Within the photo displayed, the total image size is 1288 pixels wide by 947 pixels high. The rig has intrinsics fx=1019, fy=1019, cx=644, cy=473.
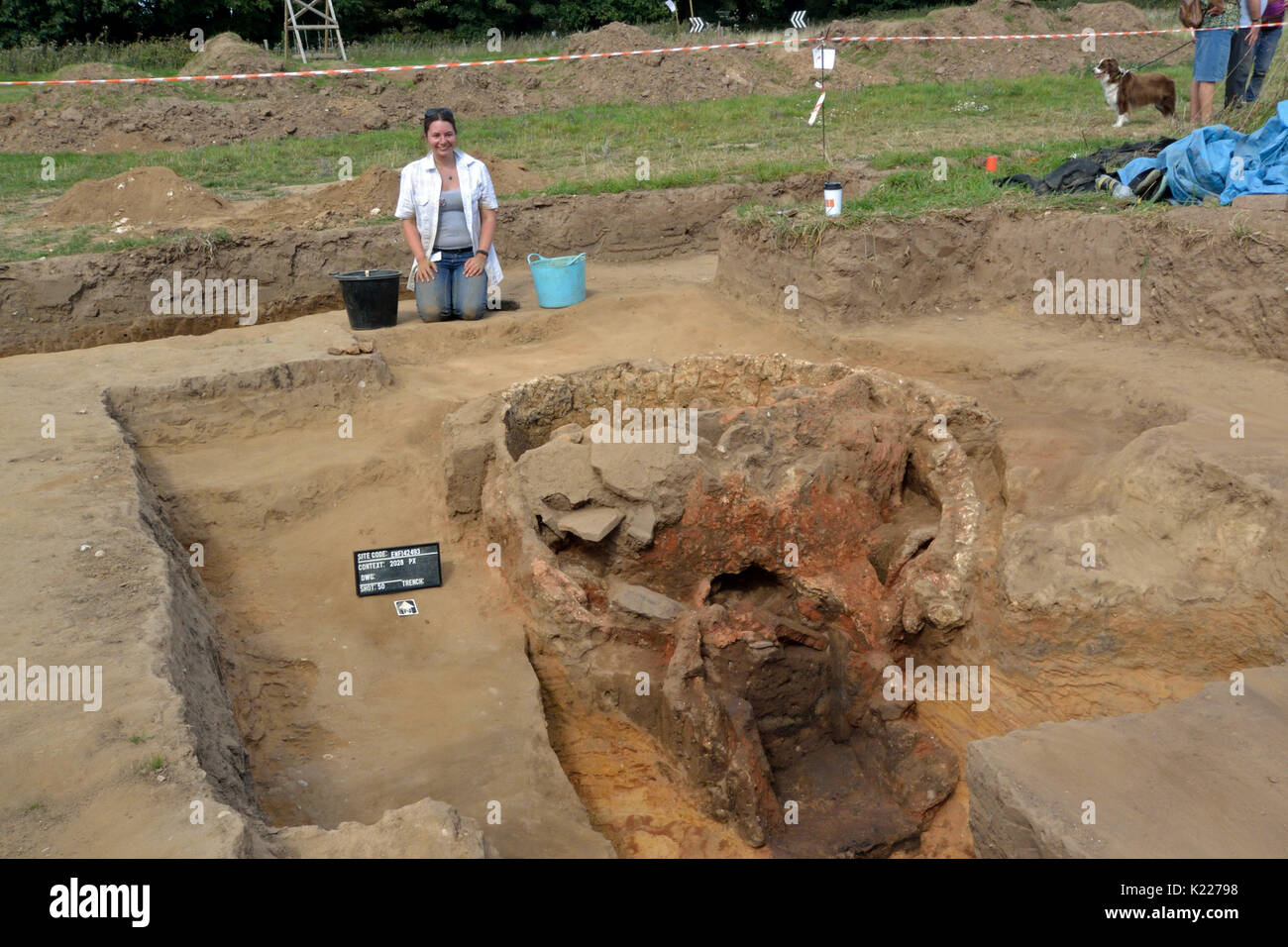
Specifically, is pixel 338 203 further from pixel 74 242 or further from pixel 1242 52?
pixel 1242 52

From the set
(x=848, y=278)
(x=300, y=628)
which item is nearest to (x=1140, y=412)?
(x=848, y=278)

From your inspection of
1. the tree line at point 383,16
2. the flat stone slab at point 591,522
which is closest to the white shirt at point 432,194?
the flat stone slab at point 591,522

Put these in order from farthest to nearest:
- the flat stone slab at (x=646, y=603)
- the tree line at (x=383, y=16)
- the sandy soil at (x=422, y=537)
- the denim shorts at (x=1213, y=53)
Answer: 1. the tree line at (x=383, y=16)
2. the denim shorts at (x=1213, y=53)
3. the flat stone slab at (x=646, y=603)
4. the sandy soil at (x=422, y=537)

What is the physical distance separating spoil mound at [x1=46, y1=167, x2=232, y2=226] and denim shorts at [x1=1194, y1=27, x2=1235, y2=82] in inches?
371

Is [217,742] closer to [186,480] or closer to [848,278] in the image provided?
[186,480]

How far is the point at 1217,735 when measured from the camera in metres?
2.93

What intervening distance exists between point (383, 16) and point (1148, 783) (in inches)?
1028

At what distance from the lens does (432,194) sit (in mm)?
7395

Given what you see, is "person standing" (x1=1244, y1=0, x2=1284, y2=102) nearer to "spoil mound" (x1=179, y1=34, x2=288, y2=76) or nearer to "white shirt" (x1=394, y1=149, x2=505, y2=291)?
"white shirt" (x1=394, y1=149, x2=505, y2=291)

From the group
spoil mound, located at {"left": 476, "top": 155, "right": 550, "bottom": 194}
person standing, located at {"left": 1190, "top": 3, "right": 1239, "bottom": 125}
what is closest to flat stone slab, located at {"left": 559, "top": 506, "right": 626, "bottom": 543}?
spoil mound, located at {"left": 476, "top": 155, "right": 550, "bottom": 194}

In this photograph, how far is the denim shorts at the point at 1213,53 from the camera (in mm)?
9172

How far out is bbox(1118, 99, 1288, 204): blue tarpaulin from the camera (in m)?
6.48

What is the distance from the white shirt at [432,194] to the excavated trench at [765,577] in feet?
8.16

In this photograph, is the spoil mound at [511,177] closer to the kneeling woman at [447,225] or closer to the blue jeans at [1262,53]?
the kneeling woman at [447,225]
